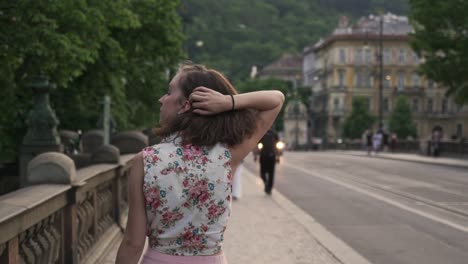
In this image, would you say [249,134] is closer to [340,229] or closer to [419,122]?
[340,229]

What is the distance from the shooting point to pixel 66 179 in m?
7.02

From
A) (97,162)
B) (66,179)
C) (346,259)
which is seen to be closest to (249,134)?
(66,179)

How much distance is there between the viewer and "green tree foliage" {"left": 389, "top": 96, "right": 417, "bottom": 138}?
115m

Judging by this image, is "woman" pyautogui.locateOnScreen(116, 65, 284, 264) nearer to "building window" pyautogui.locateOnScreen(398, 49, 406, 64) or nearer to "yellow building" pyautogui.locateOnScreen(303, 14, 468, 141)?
→ "yellow building" pyautogui.locateOnScreen(303, 14, 468, 141)

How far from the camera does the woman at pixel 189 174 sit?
11.3 ft

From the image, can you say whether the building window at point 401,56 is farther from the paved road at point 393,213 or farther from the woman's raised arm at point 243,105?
the woman's raised arm at point 243,105

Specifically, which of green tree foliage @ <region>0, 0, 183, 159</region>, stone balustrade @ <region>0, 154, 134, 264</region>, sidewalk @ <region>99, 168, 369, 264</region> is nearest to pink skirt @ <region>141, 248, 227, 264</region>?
stone balustrade @ <region>0, 154, 134, 264</region>

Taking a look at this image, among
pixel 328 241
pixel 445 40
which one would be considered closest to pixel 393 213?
pixel 328 241

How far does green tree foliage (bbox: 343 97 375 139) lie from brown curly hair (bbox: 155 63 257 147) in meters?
114

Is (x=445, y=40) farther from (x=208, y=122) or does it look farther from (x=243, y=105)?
(x=208, y=122)

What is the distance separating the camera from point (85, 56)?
1858 centimetres

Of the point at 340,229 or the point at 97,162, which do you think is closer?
the point at 97,162

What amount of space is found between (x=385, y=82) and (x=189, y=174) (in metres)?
130

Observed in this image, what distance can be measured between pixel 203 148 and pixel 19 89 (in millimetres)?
18740
